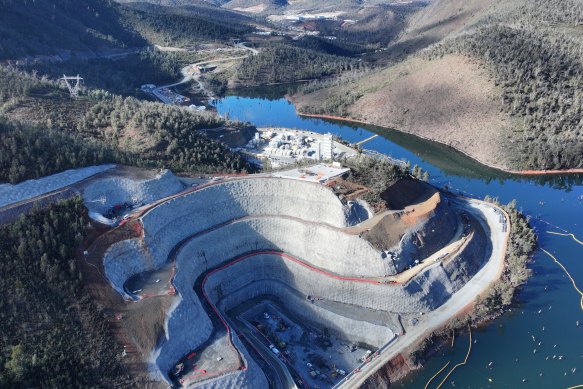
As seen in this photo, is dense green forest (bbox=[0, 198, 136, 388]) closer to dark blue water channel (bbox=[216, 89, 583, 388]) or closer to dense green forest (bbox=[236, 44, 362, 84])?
dark blue water channel (bbox=[216, 89, 583, 388])

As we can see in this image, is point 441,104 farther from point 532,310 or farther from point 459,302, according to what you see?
point 459,302

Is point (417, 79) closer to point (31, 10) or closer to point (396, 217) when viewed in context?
point (396, 217)

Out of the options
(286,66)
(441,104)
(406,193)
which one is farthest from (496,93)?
(286,66)

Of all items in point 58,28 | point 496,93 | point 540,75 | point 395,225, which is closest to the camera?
point 395,225

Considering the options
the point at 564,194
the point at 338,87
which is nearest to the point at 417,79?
the point at 338,87

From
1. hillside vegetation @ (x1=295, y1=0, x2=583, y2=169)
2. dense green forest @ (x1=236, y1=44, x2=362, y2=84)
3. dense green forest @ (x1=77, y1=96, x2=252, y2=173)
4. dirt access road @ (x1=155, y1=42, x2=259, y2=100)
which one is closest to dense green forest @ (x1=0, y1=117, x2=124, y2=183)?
dense green forest @ (x1=77, y1=96, x2=252, y2=173)

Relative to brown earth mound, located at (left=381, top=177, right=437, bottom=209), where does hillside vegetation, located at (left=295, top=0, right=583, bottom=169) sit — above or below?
above

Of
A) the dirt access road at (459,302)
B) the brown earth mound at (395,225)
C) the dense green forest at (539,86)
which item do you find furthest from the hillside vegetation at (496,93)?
the brown earth mound at (395,225)

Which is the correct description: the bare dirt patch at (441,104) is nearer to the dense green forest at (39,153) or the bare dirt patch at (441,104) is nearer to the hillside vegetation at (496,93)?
the hillside vegetation at (496,93)
